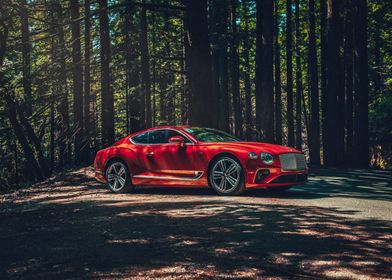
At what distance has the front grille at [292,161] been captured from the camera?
11016 mm

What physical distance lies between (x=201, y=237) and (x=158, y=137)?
588cm

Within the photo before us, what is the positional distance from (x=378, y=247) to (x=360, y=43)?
20146 millimetres

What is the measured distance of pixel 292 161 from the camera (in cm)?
1126

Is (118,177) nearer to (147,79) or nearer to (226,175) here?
(226,175)

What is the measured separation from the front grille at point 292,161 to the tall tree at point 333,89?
47.0 feet

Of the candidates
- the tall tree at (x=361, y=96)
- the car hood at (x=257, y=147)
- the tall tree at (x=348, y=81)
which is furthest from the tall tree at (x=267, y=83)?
the car hood at (x=257, y=147)

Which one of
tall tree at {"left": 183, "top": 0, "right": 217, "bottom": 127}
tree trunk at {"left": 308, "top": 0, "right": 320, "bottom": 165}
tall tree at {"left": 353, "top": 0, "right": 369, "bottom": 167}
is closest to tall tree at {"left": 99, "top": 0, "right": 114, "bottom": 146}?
tall tree at {"left": 183, "top": 0, "right": 217, "bottom": 127}

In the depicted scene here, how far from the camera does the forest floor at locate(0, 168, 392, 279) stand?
5387 millimetres

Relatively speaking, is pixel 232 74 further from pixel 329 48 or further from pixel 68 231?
pixel 68 231

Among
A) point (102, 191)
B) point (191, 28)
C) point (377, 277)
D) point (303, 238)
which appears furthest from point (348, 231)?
point (191, 28)

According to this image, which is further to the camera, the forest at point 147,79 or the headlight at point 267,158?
the forest at point 147,79

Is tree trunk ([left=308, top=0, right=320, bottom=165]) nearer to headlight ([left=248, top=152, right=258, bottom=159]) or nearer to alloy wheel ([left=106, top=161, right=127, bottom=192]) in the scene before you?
alloy wheel ([left=106, top=161, right=127, bottom=192])

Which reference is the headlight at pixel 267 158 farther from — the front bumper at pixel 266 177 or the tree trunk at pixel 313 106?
the tree trunk at pixel 313 106

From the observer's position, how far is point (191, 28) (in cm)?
1614
